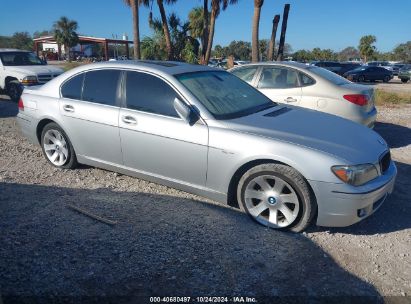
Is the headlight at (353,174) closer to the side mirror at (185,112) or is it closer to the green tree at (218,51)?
the side mirror at (185,112)

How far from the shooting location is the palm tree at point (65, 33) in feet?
220

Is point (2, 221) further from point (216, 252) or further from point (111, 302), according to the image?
point (216, 252)

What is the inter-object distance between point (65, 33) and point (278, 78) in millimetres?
69702

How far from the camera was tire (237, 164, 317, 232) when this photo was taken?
3494 mm

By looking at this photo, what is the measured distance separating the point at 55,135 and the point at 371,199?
13.4 ft

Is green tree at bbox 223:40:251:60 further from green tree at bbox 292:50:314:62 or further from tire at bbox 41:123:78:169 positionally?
tire at bbox 41:123:78:169

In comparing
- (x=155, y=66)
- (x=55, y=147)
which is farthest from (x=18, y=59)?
(x=155, y=66)

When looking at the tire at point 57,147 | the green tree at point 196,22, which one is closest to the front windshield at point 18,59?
the tire at point 57,147

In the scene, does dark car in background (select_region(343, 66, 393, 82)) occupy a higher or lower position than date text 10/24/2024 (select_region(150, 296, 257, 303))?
lower

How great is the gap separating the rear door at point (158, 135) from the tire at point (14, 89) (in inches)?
305

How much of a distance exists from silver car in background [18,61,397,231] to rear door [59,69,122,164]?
0.05 ft

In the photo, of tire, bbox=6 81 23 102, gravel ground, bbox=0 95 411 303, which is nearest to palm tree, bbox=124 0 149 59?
tire, bbox=6 81 23 102

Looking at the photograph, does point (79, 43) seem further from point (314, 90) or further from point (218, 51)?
point (314, 90)

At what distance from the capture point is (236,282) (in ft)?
9.64
